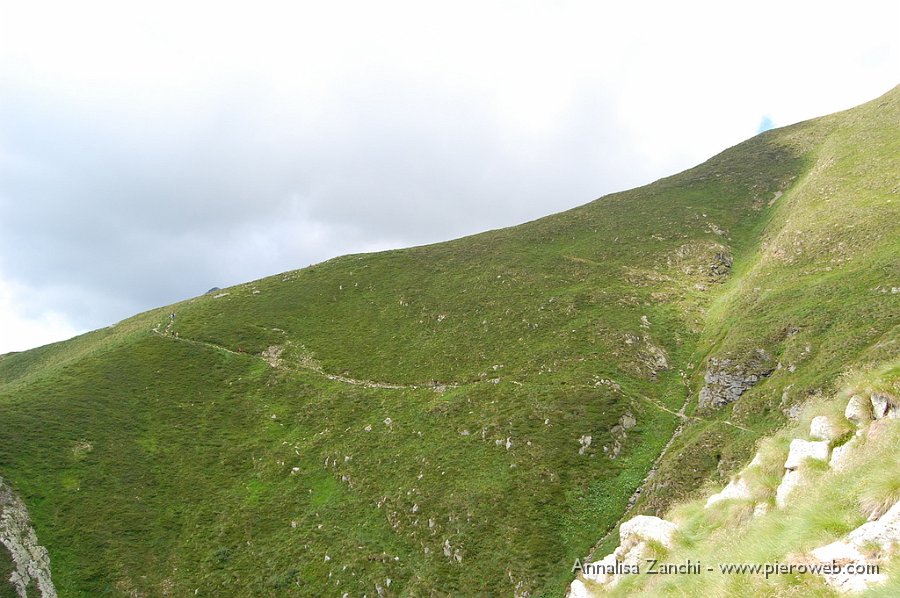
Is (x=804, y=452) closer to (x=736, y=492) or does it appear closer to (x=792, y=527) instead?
(x=736, y=492)

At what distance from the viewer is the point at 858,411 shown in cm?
1297

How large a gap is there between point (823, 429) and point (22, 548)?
153 feet

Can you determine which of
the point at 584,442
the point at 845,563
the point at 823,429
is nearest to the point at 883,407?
the point at 823,429

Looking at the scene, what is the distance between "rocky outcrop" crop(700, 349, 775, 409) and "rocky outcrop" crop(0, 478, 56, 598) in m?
49.2

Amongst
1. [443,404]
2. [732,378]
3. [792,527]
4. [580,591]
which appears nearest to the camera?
[792,527]

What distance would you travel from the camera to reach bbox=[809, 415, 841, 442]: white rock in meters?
13.1

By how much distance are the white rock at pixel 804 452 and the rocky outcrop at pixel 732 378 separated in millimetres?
24792

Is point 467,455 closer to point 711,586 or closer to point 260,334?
point 711,586

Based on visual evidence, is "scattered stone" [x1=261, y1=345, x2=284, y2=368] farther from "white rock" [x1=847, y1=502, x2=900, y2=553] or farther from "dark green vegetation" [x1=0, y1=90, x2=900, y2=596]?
"white rock" [x1=847, y1=502, x2=900, y2=553]

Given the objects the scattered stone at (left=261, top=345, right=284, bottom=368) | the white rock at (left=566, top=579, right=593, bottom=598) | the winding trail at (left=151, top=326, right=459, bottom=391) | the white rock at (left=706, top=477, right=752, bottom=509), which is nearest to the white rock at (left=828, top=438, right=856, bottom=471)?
the white rock at (left=706, top=477, right=752, bottom=509)

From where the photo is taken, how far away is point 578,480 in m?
32.1

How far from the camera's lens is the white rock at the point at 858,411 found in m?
12.7

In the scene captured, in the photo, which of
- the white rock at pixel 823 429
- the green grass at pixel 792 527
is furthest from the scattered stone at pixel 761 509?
the white rock at pixel 823 429

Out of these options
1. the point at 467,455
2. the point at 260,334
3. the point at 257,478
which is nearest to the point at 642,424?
the point at 467,455
